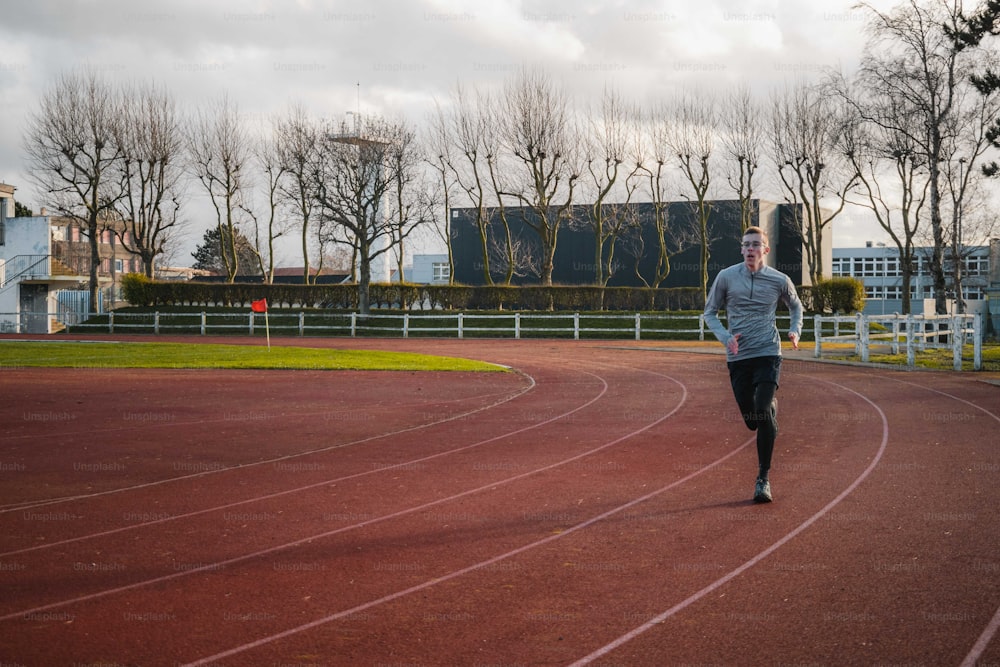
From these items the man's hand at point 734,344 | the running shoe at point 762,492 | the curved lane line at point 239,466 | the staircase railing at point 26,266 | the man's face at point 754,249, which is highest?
the staircase railing at point 26,266

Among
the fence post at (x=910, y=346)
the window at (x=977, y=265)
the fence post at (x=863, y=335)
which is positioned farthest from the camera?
the window at (x=977, y=265)

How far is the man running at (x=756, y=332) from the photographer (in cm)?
723

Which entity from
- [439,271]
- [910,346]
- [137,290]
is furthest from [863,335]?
[439,271]

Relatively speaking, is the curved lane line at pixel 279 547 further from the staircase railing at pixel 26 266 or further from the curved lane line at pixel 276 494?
the staircase railing at pixel 26 266

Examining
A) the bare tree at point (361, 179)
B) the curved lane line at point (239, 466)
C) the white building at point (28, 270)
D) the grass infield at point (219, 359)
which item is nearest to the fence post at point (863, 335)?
the grass infield at point (219, 359)

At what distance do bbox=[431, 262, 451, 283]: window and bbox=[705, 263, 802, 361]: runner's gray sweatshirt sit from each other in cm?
6831

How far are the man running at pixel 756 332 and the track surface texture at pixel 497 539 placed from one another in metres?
0.62

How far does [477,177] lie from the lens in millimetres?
51375

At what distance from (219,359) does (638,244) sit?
124 ft

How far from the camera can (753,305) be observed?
7312 mm

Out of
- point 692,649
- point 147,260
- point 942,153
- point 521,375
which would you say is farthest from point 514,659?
point 147,260

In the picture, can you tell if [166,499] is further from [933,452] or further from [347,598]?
[933,452]

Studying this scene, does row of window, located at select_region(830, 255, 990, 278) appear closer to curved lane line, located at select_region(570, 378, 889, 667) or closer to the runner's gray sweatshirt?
curved lane line, located at select_region(570, 378, 889, 667)

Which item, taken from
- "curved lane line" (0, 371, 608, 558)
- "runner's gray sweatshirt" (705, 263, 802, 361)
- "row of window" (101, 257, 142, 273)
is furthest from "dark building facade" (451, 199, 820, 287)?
"runner's gray sweatshirt" (705, 263, 802, 361)
